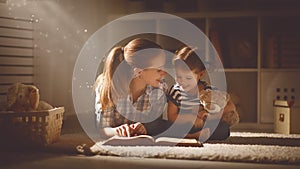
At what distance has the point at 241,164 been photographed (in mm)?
1688

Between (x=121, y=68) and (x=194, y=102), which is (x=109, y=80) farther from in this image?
(x=194, y=102)

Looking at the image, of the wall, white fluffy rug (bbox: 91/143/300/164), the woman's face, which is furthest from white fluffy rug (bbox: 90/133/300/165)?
the wall

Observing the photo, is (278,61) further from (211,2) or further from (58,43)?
(58,43)

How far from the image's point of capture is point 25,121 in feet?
6.53

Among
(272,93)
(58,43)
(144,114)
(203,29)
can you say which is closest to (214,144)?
(144,114)

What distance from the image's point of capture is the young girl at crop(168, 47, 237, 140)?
7.30ft

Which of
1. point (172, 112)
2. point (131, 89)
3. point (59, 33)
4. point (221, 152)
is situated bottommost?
point (221, 152)

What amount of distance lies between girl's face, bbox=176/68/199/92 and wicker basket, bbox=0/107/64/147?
0.61m

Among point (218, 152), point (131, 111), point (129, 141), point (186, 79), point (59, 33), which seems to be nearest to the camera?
point (218, 152)

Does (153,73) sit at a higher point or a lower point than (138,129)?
higher

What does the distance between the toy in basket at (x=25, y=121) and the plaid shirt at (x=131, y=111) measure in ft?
0.77

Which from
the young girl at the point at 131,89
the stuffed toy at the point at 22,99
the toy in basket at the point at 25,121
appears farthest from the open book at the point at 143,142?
the stuffed toy at the point at 22,99

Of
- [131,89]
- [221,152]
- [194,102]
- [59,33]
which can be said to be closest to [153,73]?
[131,89]

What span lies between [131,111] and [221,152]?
1.62 feet
